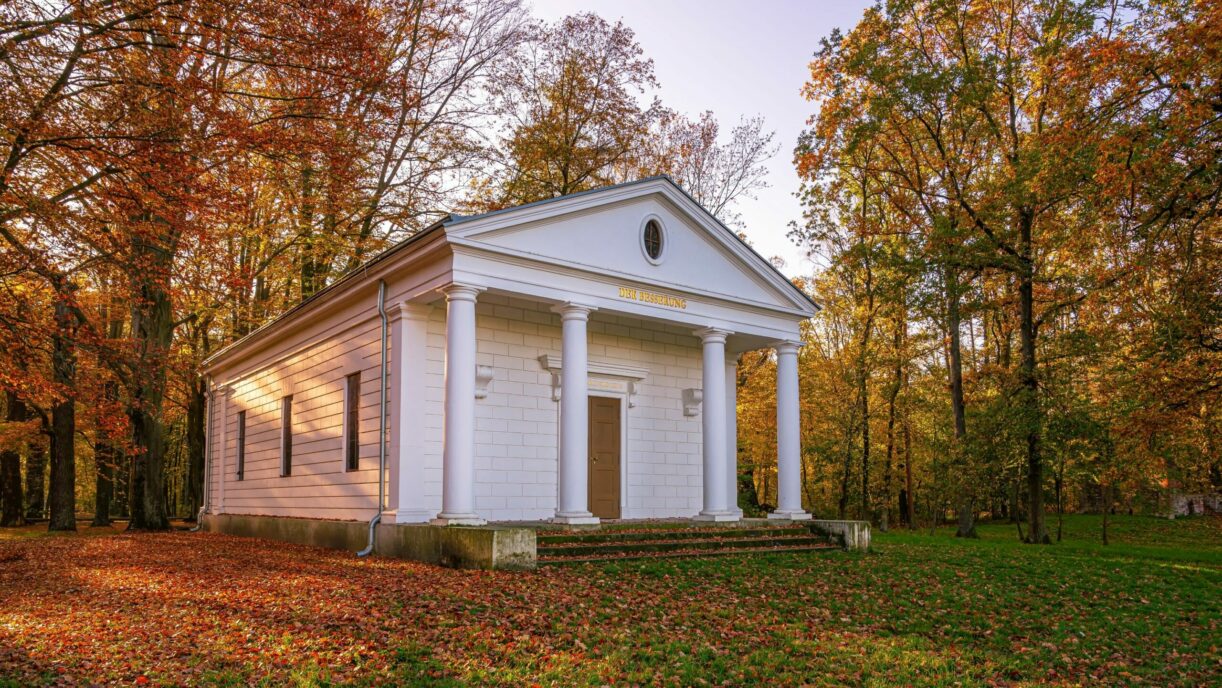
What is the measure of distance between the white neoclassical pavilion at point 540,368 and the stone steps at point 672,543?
32.1 inches

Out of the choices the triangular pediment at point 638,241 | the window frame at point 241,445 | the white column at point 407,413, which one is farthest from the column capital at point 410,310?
the window frame at point 241,445

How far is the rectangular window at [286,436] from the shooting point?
62.5 feet

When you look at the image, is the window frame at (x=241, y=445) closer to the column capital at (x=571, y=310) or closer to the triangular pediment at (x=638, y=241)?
the column capital at (x=571, y=310)

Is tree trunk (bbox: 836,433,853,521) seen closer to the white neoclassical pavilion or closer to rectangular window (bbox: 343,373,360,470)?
the white neoclassical pavilion

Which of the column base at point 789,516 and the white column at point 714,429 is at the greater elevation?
the white column at point 714,429

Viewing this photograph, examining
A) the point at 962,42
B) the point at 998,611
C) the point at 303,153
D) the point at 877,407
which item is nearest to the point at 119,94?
the point at 303,153

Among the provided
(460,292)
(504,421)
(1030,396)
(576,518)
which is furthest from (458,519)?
(1030,396)

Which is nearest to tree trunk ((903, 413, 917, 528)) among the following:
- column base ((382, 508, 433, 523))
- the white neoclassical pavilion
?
the white neoclassical pavilion

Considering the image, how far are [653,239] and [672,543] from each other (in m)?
5.62

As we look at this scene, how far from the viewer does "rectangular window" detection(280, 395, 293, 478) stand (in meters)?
19.1

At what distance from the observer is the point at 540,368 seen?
640 inches

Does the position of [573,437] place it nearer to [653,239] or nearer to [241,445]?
[653,239]

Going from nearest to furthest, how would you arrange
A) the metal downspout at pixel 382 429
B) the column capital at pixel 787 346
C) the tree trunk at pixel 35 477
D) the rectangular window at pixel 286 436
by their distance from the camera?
1. the metal downspout at pixel 382 429
2. the column capital at pixel 787 346
3. the rectangular window at pixel 286 436
4. the tree trunk at pixel 35 477

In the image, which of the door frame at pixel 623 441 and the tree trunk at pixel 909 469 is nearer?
the door frame at pixel 623 441
